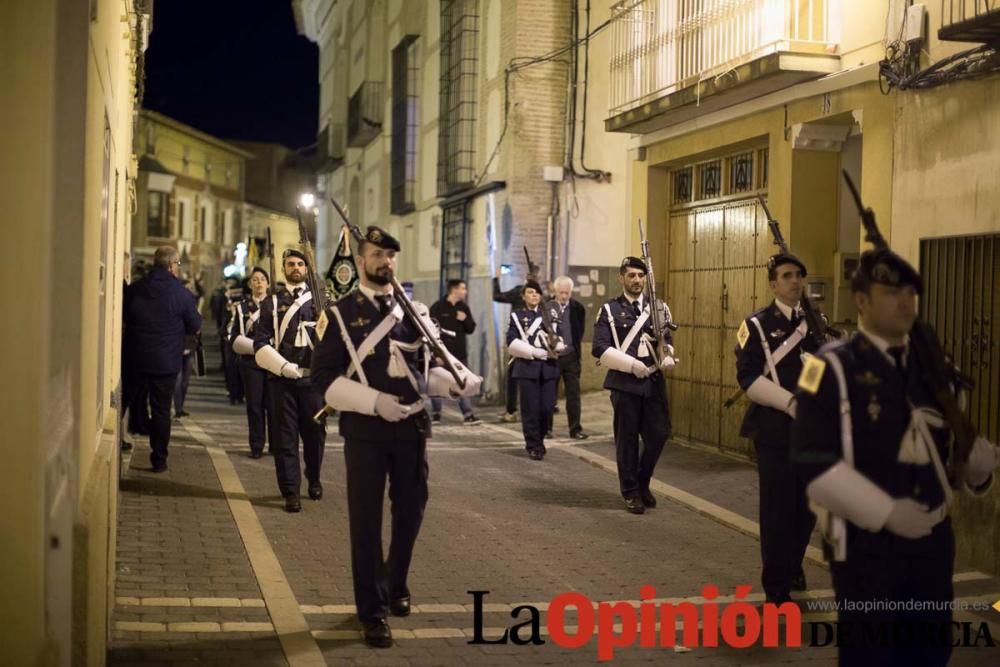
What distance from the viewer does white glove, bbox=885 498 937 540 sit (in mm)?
4246

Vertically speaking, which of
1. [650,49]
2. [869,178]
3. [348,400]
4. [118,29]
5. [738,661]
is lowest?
[738,661]

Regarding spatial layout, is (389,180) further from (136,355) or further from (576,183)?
(136,355)

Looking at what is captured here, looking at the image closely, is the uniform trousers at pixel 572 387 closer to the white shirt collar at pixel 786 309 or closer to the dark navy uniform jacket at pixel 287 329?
the dark navy uniform jacket at pixel 287 329

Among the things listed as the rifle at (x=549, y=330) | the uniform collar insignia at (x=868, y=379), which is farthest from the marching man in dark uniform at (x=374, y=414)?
the rifle at (x=549, y=330)

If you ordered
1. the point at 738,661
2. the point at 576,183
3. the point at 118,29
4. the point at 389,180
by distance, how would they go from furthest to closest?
the point at 389,180, the point at 576,183, the point at 118,29, the point at 738,661

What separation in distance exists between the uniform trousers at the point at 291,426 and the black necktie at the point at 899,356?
6313 mm

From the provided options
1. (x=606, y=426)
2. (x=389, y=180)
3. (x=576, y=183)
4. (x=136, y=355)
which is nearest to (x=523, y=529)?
(x=136, y=355)

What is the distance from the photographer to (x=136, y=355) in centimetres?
1132

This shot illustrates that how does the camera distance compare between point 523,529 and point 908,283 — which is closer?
point 908,283

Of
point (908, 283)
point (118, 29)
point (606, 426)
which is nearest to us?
point (908, 283)

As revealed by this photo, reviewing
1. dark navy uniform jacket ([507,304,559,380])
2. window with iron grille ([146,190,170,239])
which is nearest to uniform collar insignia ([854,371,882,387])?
dark navy uniform jacket ([507,304,559,380])

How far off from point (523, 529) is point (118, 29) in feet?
15.9

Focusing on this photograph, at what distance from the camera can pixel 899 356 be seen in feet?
14.7

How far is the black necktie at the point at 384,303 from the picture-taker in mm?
6672
